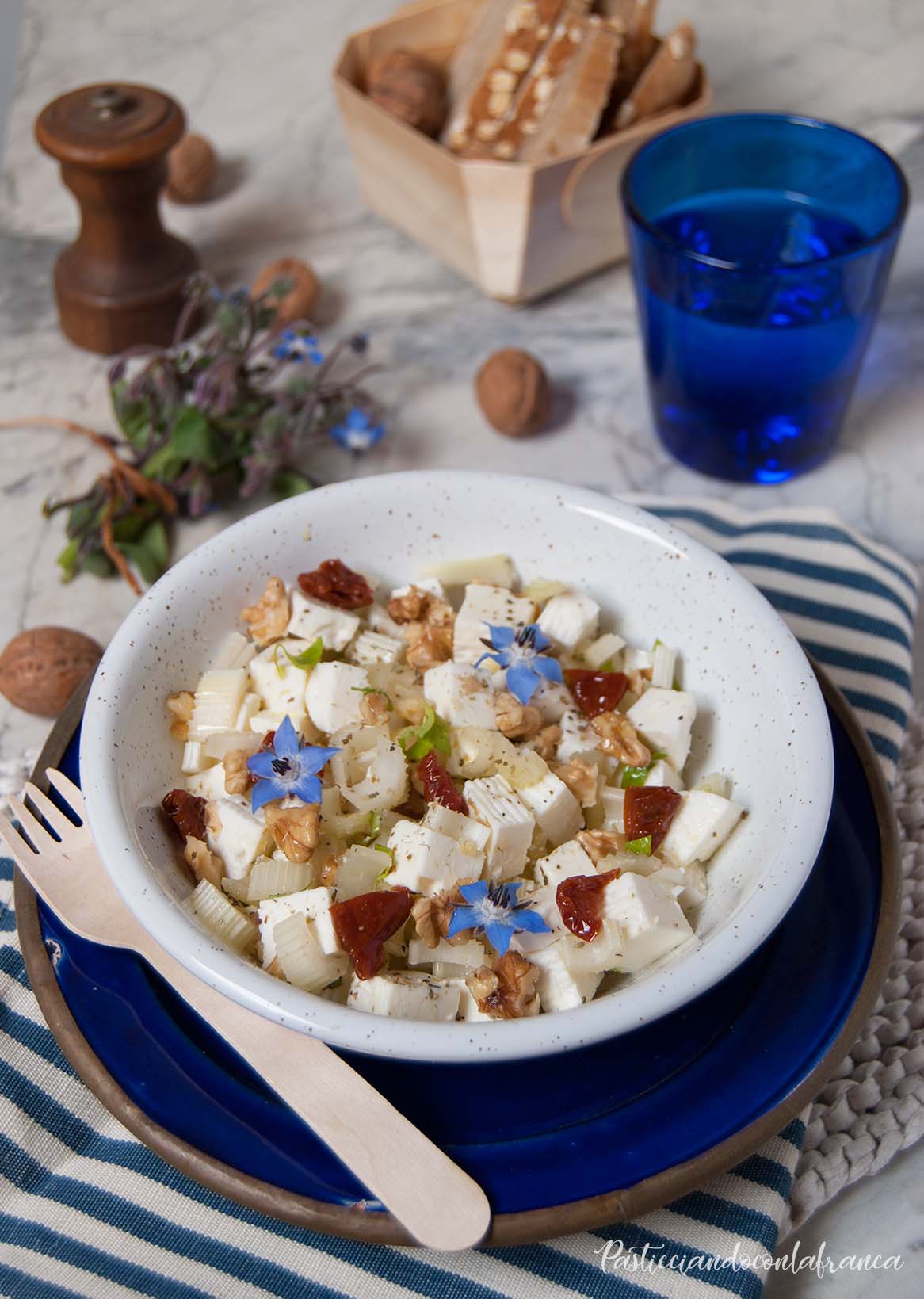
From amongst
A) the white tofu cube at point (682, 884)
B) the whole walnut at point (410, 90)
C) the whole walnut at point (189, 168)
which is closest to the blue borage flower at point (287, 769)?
the white tofu cube at point (682, 884)

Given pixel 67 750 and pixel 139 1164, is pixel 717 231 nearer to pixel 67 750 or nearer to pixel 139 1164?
pixel 67 750

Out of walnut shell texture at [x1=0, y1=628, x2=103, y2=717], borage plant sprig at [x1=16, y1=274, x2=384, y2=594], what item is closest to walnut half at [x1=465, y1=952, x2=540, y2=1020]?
walnut shell texture at [x1=0, y1=628, x2=103, y2=717]

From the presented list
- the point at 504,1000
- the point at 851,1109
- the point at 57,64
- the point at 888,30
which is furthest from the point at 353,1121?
the point at 888,30

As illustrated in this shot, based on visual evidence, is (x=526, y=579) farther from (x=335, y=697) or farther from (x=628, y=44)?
(x=628, y=44)

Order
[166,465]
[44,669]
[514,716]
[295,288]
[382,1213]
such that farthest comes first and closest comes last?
[295,288], [166,465], [44,669], [514,716], [382,1213]

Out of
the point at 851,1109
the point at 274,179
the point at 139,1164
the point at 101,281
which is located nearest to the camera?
the point at 139,1164

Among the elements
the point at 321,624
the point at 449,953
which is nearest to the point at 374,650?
the point at 321,624
